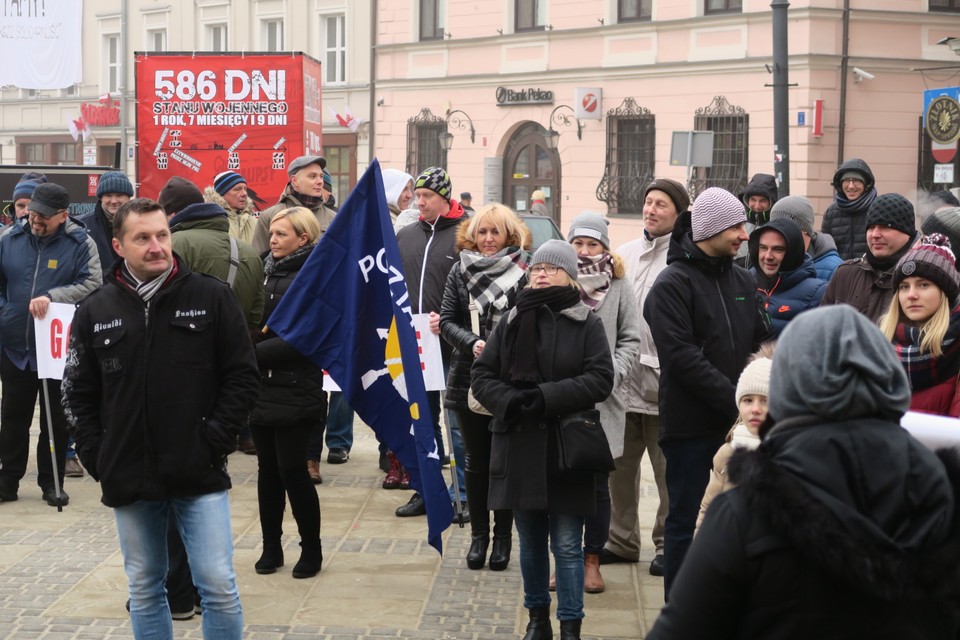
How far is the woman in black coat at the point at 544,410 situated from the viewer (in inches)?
219

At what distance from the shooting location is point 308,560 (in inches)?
270

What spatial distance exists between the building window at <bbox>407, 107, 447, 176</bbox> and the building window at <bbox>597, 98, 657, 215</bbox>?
5470mm

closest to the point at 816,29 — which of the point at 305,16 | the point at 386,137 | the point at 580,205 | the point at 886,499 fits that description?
the point at 580,205

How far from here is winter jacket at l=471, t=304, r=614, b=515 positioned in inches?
218

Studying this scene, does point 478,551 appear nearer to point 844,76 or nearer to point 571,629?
point 571,629

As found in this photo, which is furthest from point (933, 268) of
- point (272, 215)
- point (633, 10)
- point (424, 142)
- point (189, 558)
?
point (424, 142)

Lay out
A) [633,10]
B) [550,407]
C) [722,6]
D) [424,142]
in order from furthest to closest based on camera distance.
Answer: [424,142], [633,10], [722,6], [550,407]

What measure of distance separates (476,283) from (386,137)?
2878 cm

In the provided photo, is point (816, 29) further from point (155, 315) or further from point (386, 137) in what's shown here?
point (155, 315)

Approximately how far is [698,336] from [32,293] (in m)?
4.68

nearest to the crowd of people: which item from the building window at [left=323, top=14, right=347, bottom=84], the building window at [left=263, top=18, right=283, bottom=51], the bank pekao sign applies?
the bank pekao sign

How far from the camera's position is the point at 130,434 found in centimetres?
479

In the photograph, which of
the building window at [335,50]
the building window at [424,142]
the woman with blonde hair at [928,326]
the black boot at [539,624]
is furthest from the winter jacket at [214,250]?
the building window at [335,50]

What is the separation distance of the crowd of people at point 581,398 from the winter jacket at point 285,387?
0.05 feet
